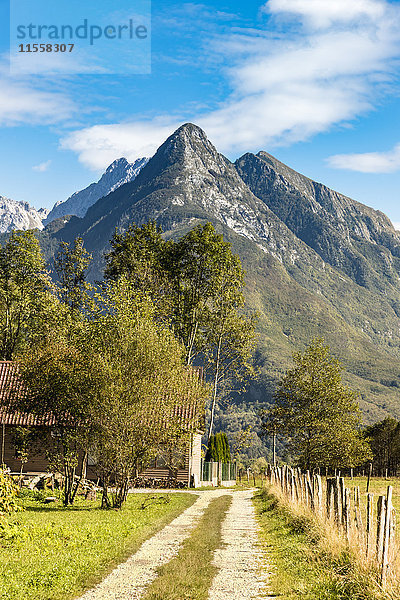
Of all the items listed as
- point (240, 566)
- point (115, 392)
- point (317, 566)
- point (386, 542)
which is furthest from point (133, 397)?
point (386, 542)

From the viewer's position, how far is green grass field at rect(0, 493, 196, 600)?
1067 cm

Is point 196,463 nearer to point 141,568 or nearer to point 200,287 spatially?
point 200,287

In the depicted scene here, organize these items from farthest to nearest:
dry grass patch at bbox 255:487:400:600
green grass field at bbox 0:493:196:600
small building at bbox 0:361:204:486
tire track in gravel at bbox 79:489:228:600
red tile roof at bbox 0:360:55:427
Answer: small building at bbox 0:361:204:486 < red tile roof at bbox 0:360:55:427 < green grass field at bbox 0:493:196:600 < tire track in gravel at bbox 79:489:228:600 < dry grass patch at bbox 255:487:400:600

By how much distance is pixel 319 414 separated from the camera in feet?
122

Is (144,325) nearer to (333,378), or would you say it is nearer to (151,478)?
(333,378)

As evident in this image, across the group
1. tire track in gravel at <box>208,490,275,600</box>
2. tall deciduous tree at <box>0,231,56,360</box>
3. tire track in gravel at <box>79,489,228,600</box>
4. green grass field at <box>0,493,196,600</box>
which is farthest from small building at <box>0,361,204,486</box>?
tire track in gravel at <box>79,489,228,600</box>

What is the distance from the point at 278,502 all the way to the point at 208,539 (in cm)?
898

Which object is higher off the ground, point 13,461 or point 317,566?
point 317,566

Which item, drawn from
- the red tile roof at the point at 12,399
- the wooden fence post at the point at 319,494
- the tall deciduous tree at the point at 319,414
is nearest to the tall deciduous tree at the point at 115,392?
the red tile roof at the point at 12,399

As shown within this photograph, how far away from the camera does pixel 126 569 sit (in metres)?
12.4

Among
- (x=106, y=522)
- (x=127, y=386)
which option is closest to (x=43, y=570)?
(x=106, y=522)

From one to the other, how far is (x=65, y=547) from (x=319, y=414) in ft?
82.6

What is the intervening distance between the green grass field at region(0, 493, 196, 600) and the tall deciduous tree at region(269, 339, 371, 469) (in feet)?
50.3

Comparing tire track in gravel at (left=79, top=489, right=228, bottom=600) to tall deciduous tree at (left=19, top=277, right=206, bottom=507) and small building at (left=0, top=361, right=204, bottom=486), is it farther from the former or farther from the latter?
small building at (left=0, top=361, right=204, bottom=486)
